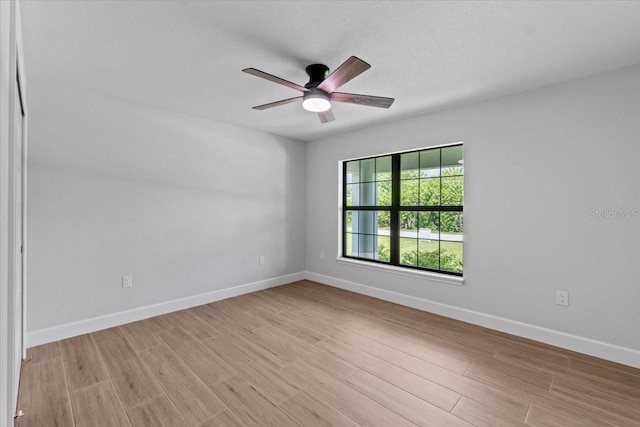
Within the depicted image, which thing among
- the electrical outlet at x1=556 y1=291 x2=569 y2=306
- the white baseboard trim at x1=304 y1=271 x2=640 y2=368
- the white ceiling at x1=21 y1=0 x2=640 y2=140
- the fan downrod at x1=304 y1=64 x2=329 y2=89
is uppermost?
the white ceiling at x1=21 y1=0 x2=640 y2=140

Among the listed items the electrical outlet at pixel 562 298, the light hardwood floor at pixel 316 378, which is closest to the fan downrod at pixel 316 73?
the light hardwood floor at pixel 316 378

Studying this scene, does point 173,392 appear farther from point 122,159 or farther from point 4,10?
point 122,159

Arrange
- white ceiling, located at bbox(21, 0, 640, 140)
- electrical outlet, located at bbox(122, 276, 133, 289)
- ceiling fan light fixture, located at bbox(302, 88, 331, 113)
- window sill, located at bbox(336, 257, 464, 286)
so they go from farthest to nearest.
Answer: window sill, located at bbox(336, 257, 464, 286) < electrical outlet, located at bbox(122, 276, 133, 289) < ceiling fan light fixture, located at bbox(302, 88, 331, 113) < white ceiling, located at bbox(21, 0, 640, 140)

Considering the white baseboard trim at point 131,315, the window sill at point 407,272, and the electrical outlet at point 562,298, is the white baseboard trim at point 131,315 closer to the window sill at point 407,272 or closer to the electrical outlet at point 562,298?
the window sill at point 407,272

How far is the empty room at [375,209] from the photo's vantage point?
71.2 inches

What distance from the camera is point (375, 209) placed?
4.32 metres

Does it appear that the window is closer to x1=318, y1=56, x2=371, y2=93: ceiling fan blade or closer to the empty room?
the empty room

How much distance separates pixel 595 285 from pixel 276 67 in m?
3.28

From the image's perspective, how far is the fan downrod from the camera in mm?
2314

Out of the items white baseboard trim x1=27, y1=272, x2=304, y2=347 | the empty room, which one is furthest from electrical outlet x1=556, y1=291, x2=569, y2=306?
white baseboard trim x1=27, y1=272, x2=304, y2=347

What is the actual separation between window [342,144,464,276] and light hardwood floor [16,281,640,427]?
0.99 metres

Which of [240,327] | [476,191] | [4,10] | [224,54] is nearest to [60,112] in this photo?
[224,54]

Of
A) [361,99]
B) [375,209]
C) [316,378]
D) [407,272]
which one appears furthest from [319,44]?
[407,272]

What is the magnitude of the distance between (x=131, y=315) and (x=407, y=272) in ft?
10.6
